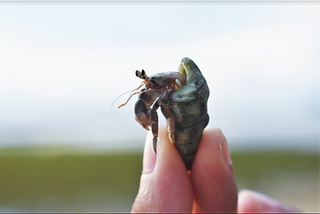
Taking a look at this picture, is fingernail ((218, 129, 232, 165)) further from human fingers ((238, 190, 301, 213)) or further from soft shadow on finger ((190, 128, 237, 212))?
human fingers ((238, 190, 301, 213))

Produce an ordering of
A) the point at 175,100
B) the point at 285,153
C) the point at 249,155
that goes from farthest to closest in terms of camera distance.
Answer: the point at 285,153, the point at 249,155, the point at 175,100

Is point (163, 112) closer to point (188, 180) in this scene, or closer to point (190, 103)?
point (190, 103)

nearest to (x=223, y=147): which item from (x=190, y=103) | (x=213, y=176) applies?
(x=213, y=176)

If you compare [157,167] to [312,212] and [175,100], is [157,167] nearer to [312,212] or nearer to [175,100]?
[175,100]

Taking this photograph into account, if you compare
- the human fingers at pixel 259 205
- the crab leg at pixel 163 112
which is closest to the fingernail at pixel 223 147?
the crab leg at pixel 163 112

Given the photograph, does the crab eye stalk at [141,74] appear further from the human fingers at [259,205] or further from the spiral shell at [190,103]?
the human fingers at [259,205]

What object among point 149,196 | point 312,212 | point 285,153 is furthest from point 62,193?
point 285,153

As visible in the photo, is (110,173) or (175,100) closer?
(175,100)
